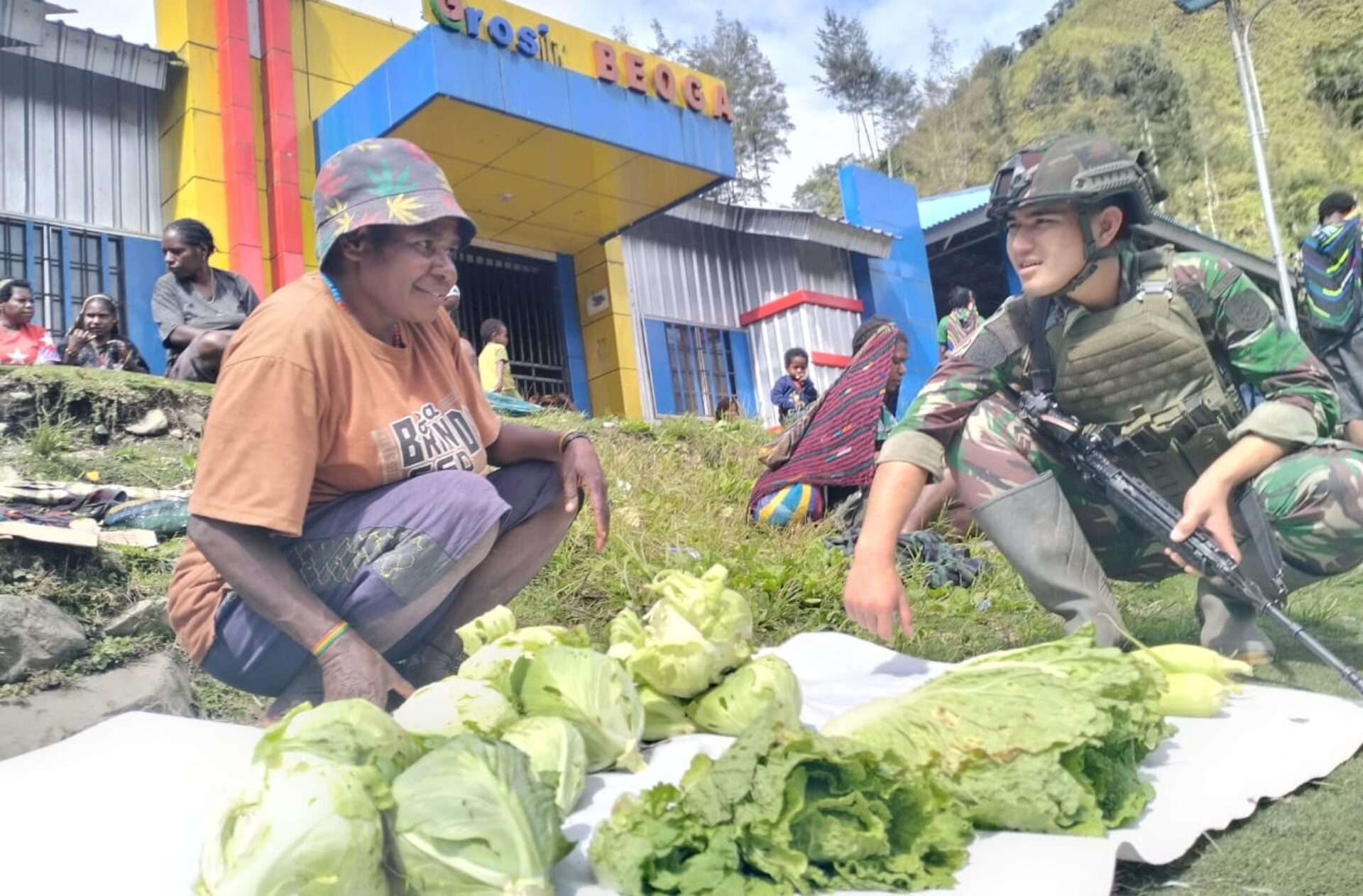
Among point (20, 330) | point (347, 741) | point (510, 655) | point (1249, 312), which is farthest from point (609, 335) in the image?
point (347, 741)

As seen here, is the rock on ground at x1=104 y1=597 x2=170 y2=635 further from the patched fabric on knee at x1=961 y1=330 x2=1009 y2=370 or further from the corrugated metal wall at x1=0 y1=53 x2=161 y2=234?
the corrugated metal wall at x1=0 y1=53 x2=161 y2=234

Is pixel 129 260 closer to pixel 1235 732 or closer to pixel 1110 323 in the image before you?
pixel 1110 323

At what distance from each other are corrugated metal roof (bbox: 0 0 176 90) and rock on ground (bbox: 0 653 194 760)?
7.06 m

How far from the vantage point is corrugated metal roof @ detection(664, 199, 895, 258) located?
1234 centimetres

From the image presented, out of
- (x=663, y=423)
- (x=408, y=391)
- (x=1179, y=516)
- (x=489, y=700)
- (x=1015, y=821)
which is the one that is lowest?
(x=1015, y=821)

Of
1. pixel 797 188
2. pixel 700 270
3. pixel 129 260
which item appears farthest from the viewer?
pixel 797 188

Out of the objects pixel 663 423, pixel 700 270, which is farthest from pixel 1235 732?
pixel 700 270

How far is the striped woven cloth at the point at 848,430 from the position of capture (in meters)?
4.95

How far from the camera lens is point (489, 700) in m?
1.79

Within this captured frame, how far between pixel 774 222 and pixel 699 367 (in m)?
2.21

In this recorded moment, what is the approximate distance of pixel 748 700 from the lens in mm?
2016

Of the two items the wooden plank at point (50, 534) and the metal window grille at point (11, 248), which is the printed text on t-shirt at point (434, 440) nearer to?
the wooden plank at point (50, 534)

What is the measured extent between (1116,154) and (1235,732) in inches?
60.9

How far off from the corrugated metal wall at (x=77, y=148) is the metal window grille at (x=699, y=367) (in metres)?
5.82
